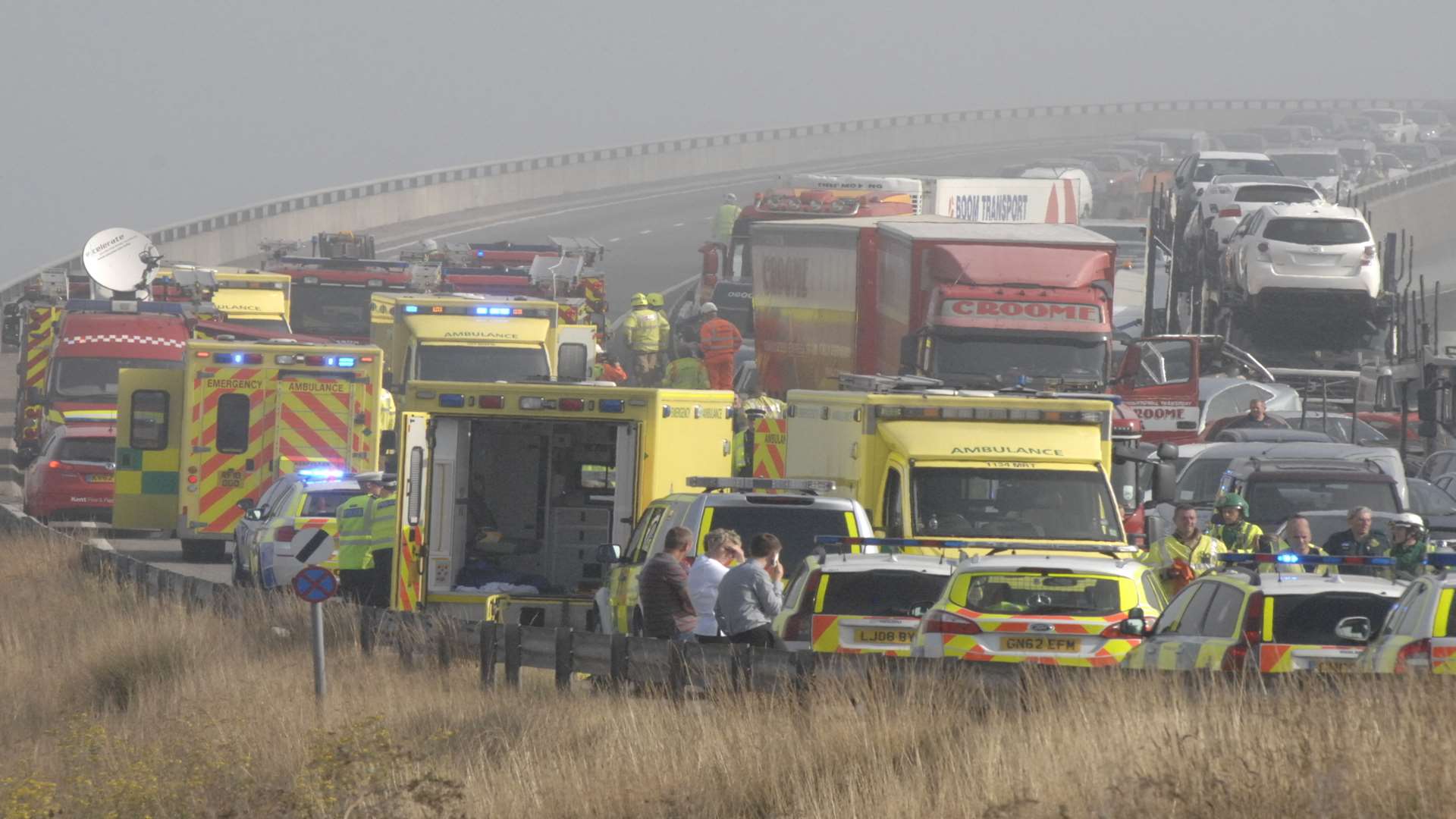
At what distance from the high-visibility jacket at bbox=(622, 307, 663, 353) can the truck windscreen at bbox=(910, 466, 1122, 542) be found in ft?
61.3

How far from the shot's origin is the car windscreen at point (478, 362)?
3148cm

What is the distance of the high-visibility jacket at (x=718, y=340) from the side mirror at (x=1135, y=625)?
19255 mm

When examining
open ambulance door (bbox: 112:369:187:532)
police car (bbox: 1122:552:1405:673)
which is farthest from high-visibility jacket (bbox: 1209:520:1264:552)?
open ambulance door (bbox: 112:369:187:532)

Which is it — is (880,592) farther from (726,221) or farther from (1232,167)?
(726,221)

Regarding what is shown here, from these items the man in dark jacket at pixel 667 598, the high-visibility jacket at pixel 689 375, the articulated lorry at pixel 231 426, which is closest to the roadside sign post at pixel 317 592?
the man in dark jacket at pixel 667 598

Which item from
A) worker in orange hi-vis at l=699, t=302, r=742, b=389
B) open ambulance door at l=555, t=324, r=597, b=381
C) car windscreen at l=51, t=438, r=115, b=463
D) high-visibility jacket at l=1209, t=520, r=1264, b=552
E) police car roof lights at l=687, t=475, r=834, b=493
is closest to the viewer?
police car roof lights at l=687, t=475, r=834, b=493

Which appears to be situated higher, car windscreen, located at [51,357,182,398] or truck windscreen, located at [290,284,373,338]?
truck windscreen, located at [290,284,373,338]

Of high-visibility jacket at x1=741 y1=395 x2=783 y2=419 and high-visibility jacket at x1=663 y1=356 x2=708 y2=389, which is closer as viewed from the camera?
high-visibility jacket at x1=741 y1=395 x2=783 y2=419

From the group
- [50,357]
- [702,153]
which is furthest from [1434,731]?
[702,153]

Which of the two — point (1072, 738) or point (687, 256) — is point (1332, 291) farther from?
point (687, 256)

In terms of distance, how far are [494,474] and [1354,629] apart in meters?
9.13

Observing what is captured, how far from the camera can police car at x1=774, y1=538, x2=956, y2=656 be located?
14.3 m

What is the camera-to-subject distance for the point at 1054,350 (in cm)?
2603

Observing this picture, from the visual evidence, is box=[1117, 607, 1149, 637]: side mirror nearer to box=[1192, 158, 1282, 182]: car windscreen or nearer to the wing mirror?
the wing mirror
